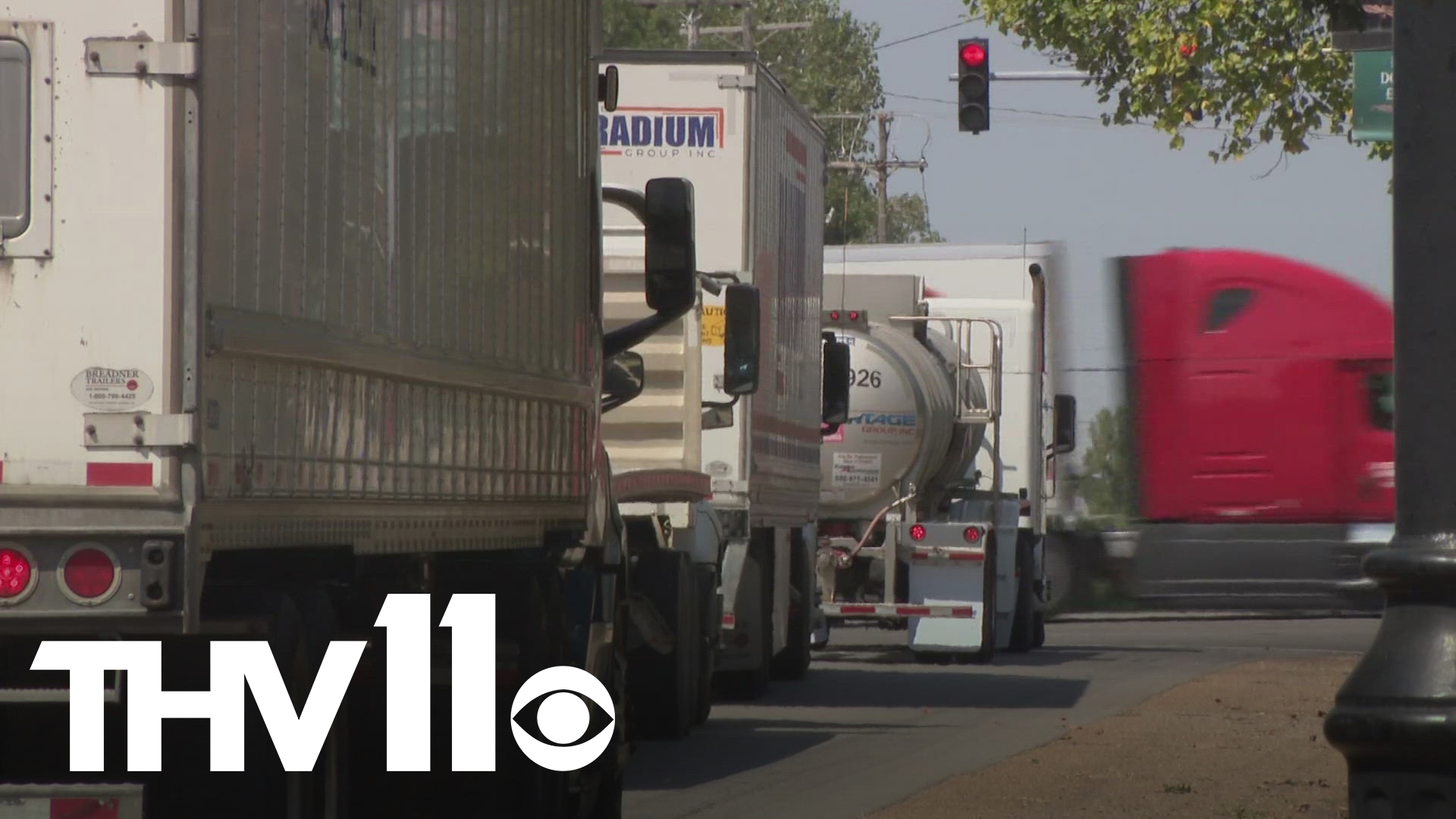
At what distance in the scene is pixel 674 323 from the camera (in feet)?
49.8

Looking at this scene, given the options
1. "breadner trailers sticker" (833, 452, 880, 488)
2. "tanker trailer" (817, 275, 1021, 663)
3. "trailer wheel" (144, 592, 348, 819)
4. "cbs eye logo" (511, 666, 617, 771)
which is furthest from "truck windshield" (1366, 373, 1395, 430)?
"trailer wheel" (144, 592, 348, 819)

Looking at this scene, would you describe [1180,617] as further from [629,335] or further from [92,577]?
[92,577]

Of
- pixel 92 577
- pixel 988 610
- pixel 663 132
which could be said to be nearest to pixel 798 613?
pixel 988 610

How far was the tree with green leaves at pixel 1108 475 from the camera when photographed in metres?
30.6

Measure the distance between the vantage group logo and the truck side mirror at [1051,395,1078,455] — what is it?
12309mm

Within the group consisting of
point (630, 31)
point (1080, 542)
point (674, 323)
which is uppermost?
point (630, 31)

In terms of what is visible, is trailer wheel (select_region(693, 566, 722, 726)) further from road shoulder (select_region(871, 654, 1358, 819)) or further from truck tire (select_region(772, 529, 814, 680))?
truck tire (select_region(772, 529, 814, 680))

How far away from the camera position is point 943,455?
24469 mm

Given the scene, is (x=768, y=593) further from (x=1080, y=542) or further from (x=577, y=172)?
(x=1080, y=542)

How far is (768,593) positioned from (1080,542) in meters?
12.9

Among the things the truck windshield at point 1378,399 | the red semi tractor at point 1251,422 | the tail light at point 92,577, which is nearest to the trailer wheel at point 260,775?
the tail light at point 92,577

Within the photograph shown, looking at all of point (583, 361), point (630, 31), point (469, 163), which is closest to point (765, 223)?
point (583, 361)

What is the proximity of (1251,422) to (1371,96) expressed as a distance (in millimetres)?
10509

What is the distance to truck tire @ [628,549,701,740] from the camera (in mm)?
14867
